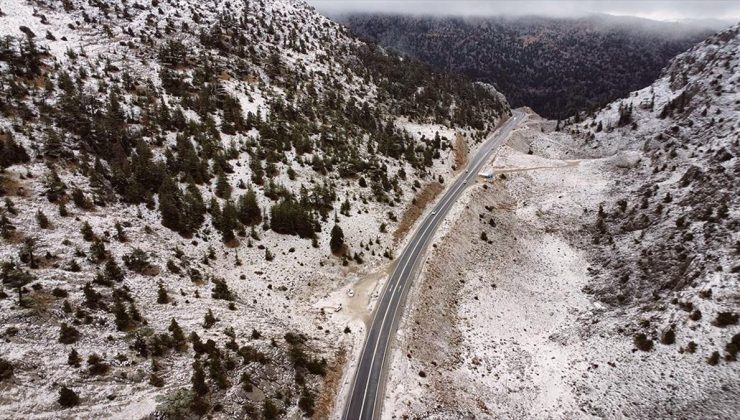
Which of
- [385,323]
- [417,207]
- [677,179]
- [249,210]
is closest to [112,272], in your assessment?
[249,210]

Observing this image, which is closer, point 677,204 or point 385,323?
point 385,323

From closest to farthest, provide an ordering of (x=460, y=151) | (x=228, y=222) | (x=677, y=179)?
1. (x=228, y=222)
2. (x=677, y=179)
3. (x=460, y=151)

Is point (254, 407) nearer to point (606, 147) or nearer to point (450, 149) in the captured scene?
point (450, 149)

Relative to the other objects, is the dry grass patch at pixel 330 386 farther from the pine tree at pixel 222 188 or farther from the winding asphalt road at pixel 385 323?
the pine tree at pixel 222 188

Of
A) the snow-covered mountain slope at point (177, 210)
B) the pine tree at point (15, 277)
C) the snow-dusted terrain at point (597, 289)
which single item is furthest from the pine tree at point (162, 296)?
the snow-dusted terrain at point (597, 289)

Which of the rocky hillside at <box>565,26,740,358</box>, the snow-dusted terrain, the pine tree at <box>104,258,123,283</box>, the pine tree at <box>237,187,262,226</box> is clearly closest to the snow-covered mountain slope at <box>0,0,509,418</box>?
the pine tree at <box>104,258,123,283</box>

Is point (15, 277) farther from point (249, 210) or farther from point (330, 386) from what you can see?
point (330, 386)

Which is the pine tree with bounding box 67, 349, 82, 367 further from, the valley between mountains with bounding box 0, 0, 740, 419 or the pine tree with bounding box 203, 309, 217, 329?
the pine tree with bounding box 203, 309, 217, 329

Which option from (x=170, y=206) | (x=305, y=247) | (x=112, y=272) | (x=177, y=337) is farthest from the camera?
(x=305, y=247)
